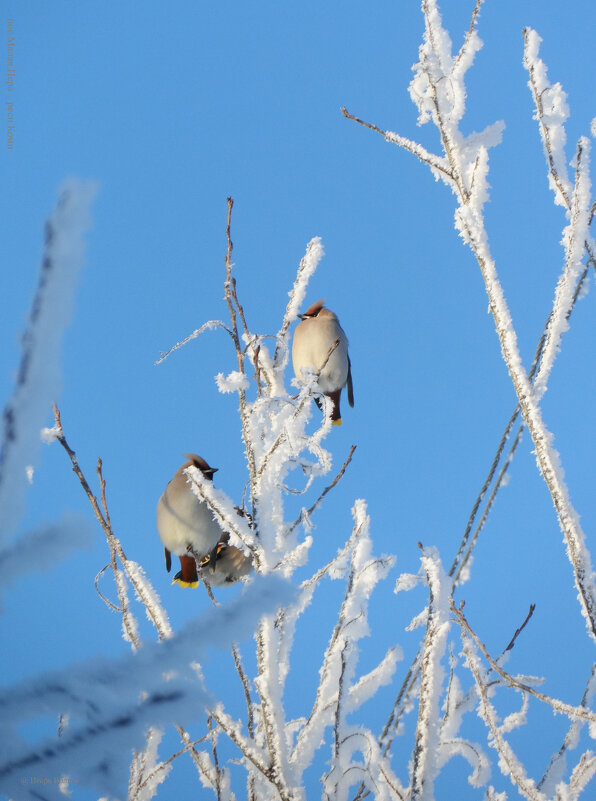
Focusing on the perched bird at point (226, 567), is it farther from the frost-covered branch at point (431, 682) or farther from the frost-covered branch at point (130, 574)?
the frost-covered branch at point (431, 682)

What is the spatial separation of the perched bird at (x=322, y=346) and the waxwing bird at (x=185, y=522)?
781 mm

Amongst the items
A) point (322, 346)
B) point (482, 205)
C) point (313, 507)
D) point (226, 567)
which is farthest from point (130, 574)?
point (322, 346)

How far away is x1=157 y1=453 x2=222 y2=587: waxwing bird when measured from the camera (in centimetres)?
211

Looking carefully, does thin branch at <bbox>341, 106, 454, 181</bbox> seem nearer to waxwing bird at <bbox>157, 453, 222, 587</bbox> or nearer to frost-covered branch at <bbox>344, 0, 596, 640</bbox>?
frost-covered branch at <bbox>344, 0, 596, 640</bbox>

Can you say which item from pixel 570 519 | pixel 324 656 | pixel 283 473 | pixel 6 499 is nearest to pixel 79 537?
pixel 6 499

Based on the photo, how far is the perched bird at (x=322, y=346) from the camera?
2.90m

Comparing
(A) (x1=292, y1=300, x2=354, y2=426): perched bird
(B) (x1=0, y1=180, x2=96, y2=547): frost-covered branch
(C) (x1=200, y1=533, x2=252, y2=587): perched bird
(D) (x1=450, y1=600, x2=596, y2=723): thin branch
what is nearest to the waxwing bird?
(C) (x1=200, y1=533, x2=252, y2=587): perched bird

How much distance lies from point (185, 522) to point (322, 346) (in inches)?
41.7

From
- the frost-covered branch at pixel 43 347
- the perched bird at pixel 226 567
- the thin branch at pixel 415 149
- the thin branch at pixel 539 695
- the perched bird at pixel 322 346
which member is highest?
the perched bird at pixel 322 346

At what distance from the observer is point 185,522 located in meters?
2.13

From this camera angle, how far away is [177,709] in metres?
0.32

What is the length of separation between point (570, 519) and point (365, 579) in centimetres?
41

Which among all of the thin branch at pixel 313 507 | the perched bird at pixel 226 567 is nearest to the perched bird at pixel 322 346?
the perched bird at pixel 226 567

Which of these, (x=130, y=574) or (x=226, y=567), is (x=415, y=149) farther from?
(x=226, y=567)
